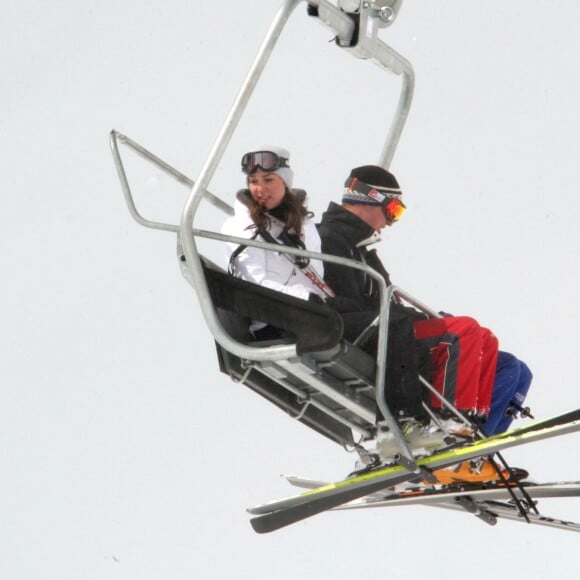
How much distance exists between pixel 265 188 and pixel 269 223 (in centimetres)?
15


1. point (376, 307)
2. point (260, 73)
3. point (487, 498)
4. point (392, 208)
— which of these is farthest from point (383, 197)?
point (487, 498)

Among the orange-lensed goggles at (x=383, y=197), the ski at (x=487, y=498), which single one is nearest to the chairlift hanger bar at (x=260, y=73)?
the orange-lensed goggles at (x=383, y=197)

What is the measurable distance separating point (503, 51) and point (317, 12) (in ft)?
30.4

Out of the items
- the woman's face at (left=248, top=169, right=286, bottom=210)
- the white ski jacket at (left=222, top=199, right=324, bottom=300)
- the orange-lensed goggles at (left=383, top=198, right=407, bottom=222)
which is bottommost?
the white ski jacket at (left=222, top=199, right=324, bottom=300)

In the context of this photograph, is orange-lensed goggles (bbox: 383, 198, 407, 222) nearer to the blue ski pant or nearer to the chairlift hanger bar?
the chairlift hanger bar

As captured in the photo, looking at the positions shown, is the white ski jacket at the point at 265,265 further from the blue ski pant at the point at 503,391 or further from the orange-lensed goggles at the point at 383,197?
the blue ski pant at the point at 503,391

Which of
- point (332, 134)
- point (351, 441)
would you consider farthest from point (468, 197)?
point (351, 441)

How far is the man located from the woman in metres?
0.19

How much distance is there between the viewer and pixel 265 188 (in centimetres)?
797

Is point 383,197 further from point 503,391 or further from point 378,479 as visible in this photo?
point 378,479

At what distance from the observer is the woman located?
7.91 m

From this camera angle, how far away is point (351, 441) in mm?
8641

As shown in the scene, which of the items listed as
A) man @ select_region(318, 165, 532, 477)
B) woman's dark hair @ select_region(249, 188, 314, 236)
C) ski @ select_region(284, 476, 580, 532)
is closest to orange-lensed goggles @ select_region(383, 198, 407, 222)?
man @ select_region(318, 165, 532, 477)

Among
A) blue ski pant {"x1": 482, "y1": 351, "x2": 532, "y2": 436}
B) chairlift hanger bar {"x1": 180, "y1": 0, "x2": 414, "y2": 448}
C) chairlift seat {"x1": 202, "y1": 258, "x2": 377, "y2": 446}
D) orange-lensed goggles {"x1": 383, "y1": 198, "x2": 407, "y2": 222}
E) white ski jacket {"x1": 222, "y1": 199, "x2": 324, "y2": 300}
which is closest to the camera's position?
chairlift hanger bar {"x1": 180, "y1": 0, "x2": 414, "y2": 448}
